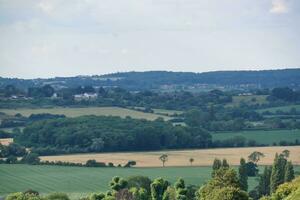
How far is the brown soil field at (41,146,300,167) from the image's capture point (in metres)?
127

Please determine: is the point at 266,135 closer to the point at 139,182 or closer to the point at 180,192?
the point at 139,182

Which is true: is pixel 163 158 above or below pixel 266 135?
below

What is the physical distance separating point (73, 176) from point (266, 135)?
50424 millimetres

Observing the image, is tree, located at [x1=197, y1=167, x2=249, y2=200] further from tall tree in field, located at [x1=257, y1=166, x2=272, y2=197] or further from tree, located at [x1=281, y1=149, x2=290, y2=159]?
tree, located at [x1=281, y1=149, x2=290, y2=159]

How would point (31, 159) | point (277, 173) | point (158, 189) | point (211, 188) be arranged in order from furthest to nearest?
point (31, 159)
point (277, 173)
point (158, 189)
point (211, 188)

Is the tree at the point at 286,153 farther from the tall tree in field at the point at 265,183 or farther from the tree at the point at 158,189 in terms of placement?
the tree at the point at 158,189

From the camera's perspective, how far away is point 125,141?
15150 cm

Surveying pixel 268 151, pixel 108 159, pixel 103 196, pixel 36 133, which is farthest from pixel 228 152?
pixel 103 196

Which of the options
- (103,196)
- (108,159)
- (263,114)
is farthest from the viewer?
(263,114)

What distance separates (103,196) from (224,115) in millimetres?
119036

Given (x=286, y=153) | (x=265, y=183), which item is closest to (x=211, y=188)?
(x=265, y=183)

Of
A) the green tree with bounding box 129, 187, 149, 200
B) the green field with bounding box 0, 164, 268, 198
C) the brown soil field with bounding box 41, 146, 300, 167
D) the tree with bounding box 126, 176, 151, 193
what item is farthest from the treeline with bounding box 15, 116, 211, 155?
the green tree with bounding box 129, 187, 149, 200

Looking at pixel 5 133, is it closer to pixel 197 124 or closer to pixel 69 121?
pixel 69 121

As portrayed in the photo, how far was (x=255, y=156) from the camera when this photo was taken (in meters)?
128
